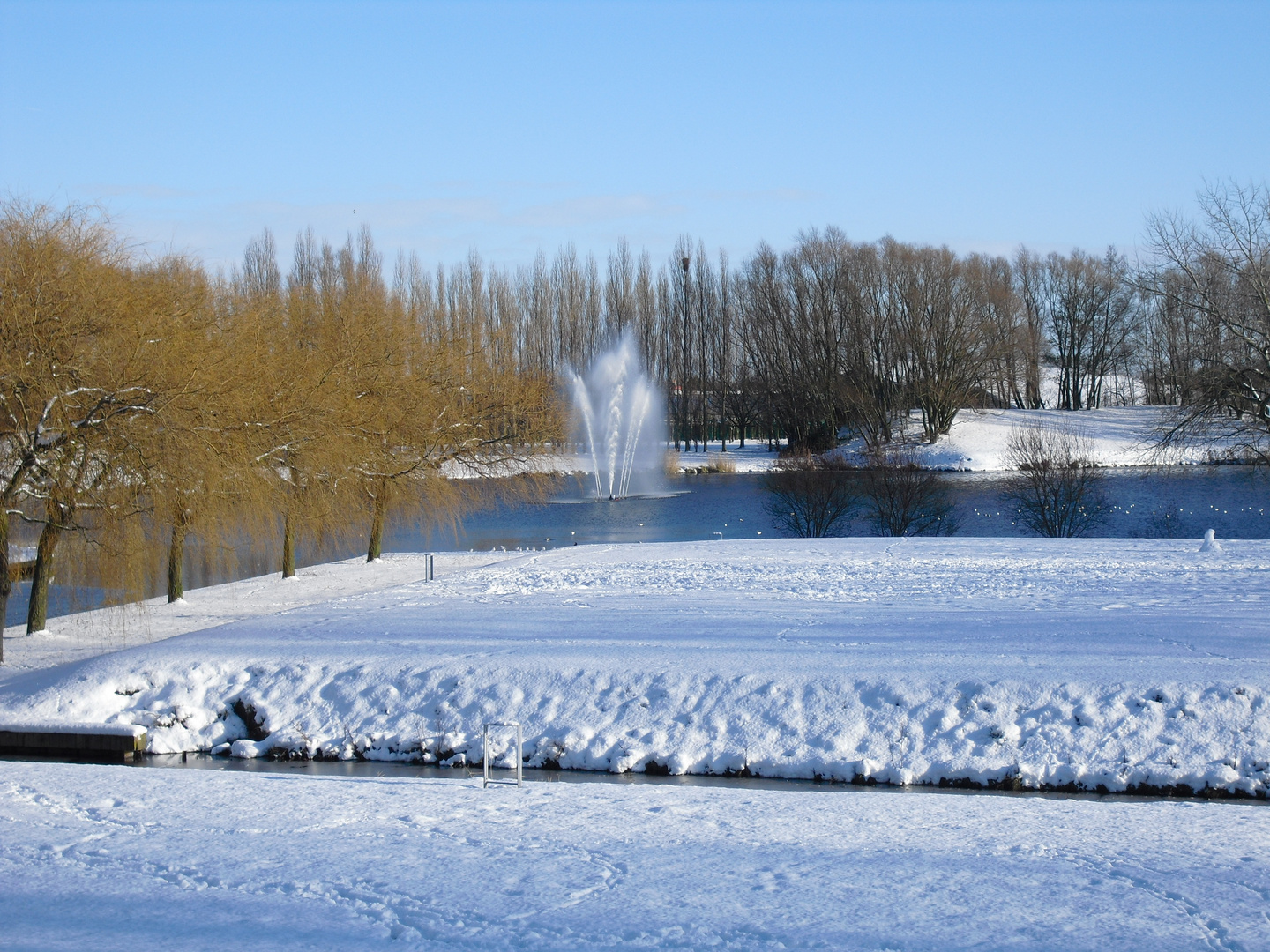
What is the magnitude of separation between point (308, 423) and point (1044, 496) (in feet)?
55.6

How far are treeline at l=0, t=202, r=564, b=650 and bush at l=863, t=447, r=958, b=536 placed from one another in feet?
32.8

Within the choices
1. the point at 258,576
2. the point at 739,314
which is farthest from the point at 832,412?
the point at 258,576

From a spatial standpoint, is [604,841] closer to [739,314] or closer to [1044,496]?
[1044,496]

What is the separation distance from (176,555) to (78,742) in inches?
235

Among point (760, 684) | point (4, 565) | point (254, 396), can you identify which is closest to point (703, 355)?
point (254, 396)

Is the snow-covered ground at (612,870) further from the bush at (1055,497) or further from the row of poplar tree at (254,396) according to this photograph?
the bush at (1055,497)

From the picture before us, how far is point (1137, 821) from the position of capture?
662 cm

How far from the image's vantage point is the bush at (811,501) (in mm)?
25781

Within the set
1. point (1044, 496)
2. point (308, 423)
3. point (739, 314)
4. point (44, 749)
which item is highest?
point (739, 314)

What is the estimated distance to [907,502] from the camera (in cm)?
2481

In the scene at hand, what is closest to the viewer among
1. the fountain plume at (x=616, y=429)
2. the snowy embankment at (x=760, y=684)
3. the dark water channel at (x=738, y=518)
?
the snowy embankment at (x=760, y=684)

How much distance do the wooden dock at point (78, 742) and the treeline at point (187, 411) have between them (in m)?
2.97

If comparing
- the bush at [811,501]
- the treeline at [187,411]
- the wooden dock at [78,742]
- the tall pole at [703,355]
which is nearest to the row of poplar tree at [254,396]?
the treeline at [187,411]

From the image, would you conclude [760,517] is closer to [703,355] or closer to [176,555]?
[176,555]
